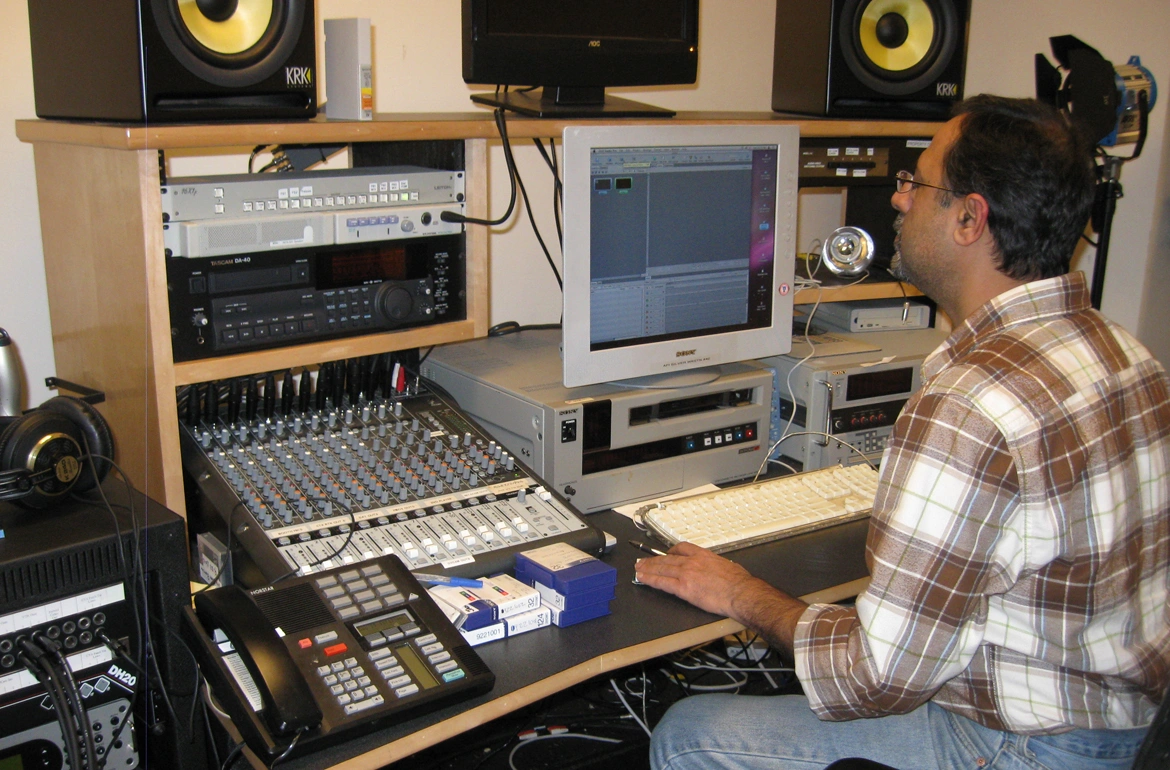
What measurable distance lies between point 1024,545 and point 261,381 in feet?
4.35

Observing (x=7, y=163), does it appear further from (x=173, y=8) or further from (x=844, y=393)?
(x=844, y=393)

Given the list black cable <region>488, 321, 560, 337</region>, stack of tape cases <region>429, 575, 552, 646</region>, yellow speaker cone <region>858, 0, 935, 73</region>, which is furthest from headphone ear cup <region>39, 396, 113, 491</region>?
yellow speaker cone <region>858, 0, 935, 73</region>

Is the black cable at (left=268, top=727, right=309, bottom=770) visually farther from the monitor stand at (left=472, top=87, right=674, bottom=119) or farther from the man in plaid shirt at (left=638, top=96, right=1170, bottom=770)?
the monitor stand at (left=472, top=87, right=674, bottom=119)

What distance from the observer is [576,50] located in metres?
1.82

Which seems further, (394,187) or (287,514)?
(394,187)

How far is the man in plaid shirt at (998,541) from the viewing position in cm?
115

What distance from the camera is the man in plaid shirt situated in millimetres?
1146

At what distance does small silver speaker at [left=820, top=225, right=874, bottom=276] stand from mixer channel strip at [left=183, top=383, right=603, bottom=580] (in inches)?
35.1

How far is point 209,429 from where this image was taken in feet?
5.41

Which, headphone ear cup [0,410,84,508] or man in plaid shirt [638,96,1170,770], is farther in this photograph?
headphone ear cup [0,410,84,508]

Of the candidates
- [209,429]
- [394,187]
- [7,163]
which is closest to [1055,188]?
[394,187]

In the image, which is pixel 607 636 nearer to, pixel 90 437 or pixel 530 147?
pixel 90 437

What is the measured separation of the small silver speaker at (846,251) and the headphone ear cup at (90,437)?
1434 millimetres

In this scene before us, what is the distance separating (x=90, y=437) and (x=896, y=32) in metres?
1.72
